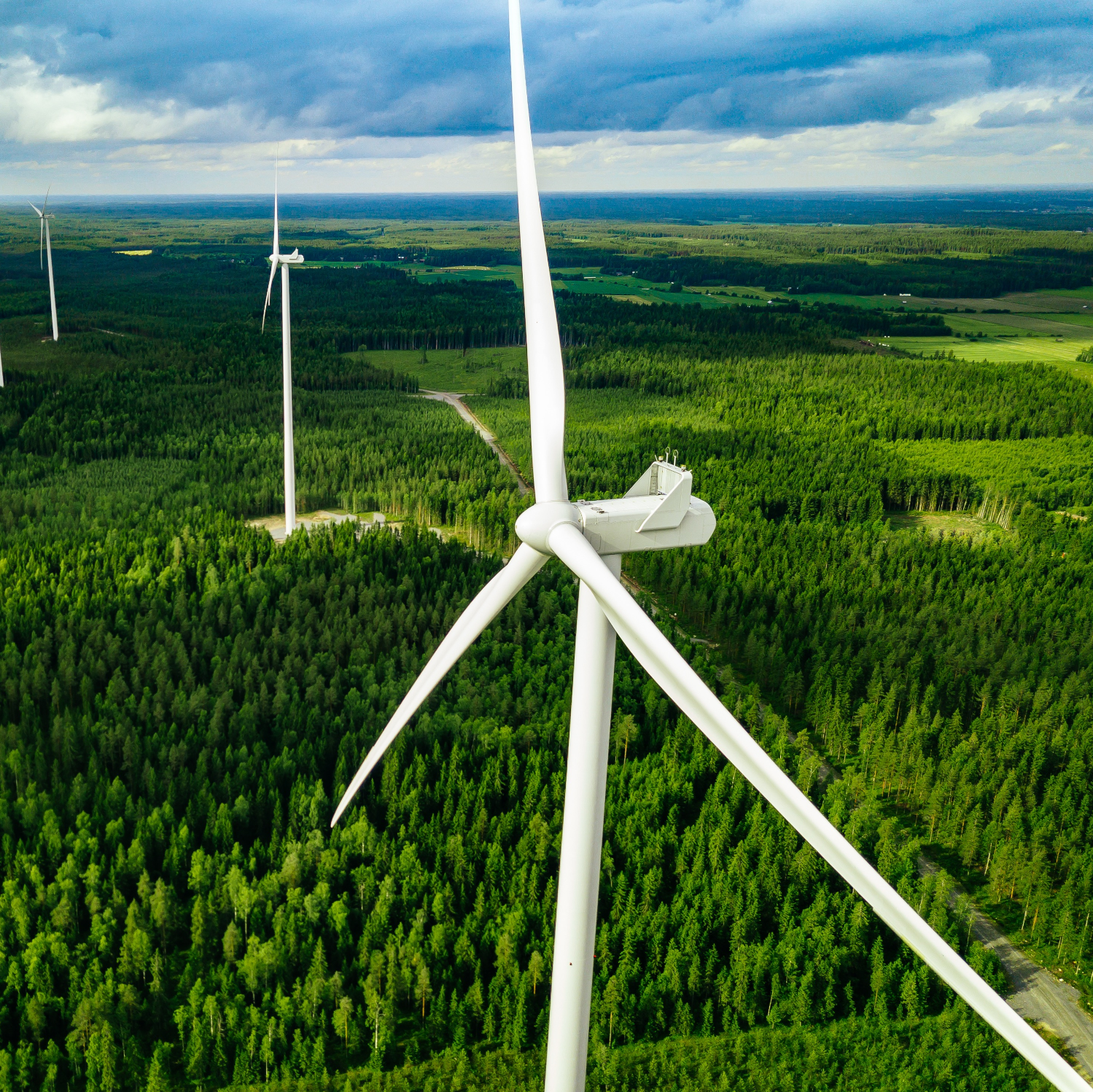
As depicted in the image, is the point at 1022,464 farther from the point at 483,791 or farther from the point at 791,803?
the point at 791,803

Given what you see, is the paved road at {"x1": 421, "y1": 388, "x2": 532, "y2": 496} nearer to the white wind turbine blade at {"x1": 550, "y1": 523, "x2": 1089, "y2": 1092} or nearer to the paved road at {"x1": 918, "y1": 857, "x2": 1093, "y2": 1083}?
the paved road at {"x1": 918, "y1": 857, "x2": 1093, "y2": 1083}

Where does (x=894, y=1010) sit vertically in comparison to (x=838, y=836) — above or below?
below

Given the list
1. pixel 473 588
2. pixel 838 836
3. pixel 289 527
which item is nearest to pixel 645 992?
pixel 838 836

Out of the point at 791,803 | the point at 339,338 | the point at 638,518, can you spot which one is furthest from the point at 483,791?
the point at 339,338

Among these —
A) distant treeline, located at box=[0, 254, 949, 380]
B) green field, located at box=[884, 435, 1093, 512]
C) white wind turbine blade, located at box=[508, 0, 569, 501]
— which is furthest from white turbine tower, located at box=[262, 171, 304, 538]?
distant treeline, located at box=[0, 254, 949, 380]

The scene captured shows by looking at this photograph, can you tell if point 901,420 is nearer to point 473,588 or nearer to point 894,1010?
point 473,588

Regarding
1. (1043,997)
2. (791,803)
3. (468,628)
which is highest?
(468,628)

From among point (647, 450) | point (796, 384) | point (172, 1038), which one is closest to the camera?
point (172, 1038)
